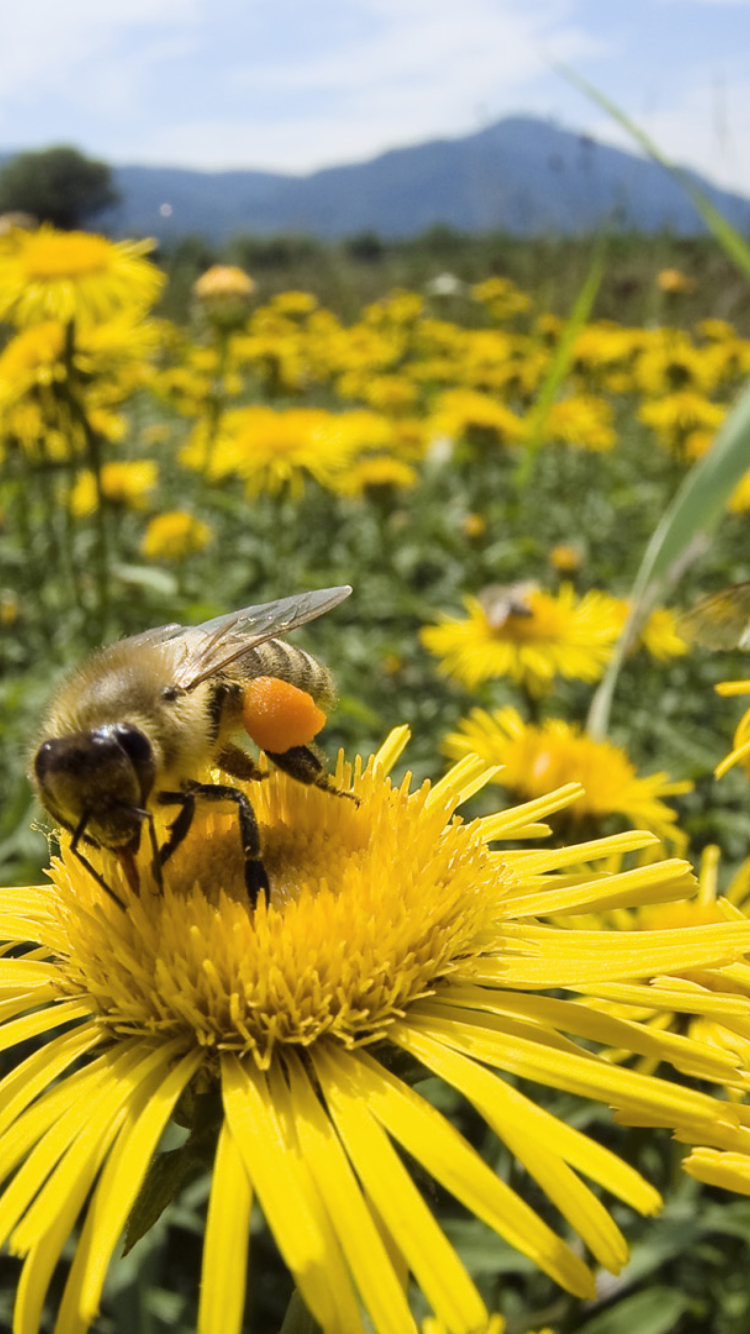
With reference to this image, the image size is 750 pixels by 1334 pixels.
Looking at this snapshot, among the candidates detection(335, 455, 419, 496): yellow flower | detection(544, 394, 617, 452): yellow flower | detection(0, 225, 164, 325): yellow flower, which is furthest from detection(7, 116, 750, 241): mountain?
detection(335, 455, 419, 496): yellow flower

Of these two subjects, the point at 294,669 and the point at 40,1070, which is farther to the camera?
the point at 294,669

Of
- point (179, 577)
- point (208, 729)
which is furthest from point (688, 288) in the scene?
point (208, 729)

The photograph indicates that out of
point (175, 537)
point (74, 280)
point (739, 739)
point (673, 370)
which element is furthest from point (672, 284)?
point (739, 739)

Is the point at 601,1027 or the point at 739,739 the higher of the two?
the point at 739,739

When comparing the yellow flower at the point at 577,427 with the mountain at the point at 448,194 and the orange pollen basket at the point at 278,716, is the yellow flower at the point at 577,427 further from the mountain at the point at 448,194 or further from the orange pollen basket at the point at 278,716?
the orange pollen basket at the point at 278,716

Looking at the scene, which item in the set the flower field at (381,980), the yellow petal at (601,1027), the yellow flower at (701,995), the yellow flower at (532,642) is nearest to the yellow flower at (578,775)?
the flower field at (381,980)

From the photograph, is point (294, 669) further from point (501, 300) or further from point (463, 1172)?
point (501, 300)
